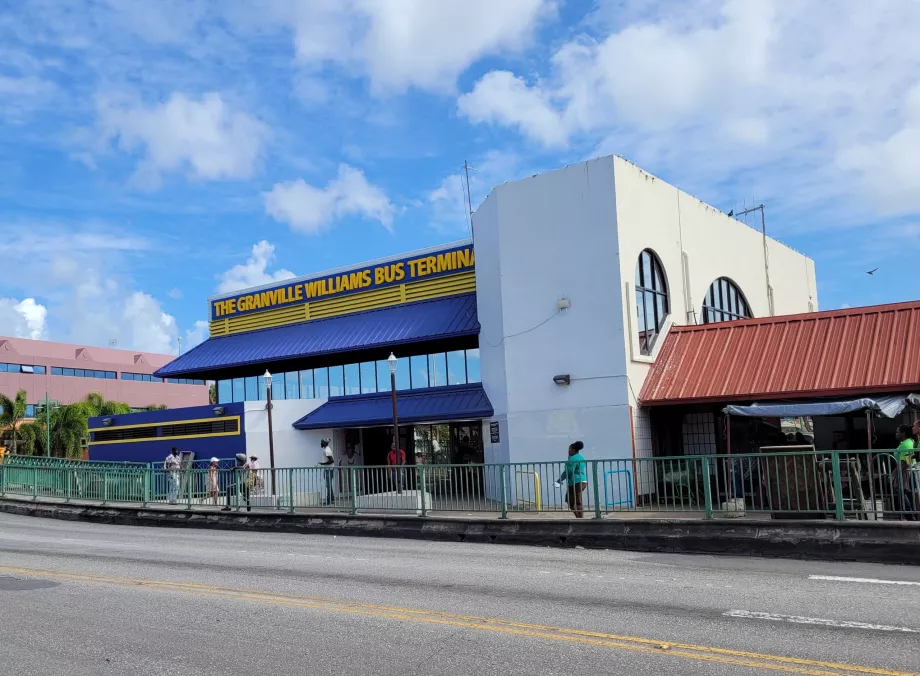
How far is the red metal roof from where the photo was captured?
60.6ft

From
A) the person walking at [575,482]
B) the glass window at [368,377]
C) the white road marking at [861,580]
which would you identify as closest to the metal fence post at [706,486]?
the person walking at [575,482]

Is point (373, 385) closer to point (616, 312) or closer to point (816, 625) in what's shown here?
point (616, 312)

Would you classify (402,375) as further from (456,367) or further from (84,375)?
(84,375)

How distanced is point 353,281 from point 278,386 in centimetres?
476

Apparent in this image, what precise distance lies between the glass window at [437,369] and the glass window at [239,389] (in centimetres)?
891

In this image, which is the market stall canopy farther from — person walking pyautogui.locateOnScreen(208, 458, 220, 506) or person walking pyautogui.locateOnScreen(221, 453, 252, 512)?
person walking pyautogui.locateOnScreen(208, 458, 220, 506)

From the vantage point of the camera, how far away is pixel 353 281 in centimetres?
2919

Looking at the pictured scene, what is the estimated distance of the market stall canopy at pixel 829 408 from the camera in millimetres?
16469

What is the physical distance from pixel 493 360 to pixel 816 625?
16.3 metres

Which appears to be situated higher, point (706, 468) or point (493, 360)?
point (493, 360)

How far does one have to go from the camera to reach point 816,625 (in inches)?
287

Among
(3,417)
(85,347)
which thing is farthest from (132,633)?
(85,347)

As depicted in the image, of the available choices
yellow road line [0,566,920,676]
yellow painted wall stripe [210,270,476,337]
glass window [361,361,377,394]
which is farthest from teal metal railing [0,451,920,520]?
yellow painted wall stripe [210,270,476,337]

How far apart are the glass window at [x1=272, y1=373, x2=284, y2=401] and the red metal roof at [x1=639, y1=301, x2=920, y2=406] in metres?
14.0
